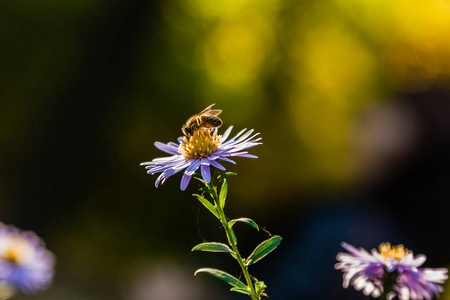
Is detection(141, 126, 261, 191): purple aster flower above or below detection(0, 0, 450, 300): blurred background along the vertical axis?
below

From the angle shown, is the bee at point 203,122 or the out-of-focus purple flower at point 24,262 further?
the out-of-focus purple flower at point 24,262

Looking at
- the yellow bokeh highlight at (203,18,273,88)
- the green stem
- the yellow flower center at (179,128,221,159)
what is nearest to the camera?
the green stem

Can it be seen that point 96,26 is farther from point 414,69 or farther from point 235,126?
point 414,69

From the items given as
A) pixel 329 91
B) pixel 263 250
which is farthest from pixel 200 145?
pixel 329 91

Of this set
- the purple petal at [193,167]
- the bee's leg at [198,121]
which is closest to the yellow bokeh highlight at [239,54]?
the bee's leg at [198,121]

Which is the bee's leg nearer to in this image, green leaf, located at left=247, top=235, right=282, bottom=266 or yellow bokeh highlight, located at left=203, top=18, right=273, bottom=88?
green leaf, located at left=247, top=235, right=282, bottom=266

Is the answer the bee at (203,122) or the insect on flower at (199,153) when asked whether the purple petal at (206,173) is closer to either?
the insect on flower at (199,153)

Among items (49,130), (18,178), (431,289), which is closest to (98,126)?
(49,130)

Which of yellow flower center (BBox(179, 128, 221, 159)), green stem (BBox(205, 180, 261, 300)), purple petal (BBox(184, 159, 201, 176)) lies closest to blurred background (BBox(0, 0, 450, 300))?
yellow flower center (BBox(179, 128, 221, 159))

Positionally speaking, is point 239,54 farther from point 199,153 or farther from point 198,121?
point 199,153
